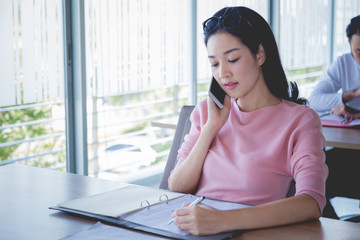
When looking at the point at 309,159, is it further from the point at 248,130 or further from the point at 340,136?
the point at 340,136

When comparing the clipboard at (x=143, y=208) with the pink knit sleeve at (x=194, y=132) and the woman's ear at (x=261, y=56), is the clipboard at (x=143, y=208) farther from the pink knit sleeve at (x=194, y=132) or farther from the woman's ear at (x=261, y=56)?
the woman's ear at (x=261, y=56)

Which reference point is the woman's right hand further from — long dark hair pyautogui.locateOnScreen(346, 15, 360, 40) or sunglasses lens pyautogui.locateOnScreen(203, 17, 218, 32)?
long dark hair pyautogui.locateOnScreen(346, 15, 360, 40)

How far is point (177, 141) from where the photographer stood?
6.70 feet

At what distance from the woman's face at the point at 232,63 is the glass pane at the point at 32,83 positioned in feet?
5.36

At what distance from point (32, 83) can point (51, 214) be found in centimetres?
184

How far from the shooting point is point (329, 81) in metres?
3.52

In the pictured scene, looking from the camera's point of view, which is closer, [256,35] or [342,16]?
[256,35]

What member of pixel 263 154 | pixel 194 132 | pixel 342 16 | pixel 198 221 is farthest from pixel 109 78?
pixel 342 16

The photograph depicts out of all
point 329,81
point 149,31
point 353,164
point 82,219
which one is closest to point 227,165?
point 82,219

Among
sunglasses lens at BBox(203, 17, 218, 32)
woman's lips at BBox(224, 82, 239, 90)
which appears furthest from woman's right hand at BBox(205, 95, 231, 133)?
sunglasses lens at BBox(203, 17, 218, 32)

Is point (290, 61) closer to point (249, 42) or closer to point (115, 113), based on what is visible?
point (115, 113)

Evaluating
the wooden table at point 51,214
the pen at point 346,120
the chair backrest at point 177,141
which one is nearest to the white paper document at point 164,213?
the wooden table at point 51,214

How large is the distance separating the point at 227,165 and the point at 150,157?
277cm

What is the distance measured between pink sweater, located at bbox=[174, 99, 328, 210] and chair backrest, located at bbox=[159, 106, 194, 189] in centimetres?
27
